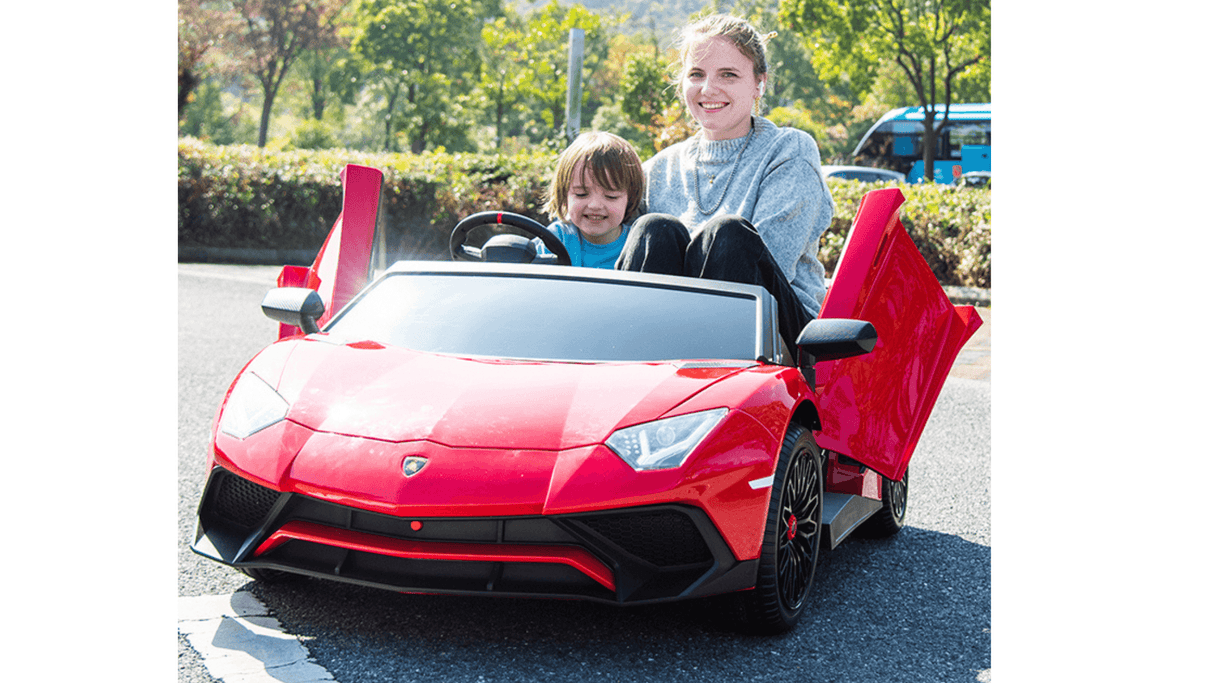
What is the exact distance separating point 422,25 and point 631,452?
4581cm

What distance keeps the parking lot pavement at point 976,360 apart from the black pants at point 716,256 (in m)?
4.22

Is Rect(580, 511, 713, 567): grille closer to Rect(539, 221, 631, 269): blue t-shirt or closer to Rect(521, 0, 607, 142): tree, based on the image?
Rect(539, 221, 631, 269): blue t-shirt

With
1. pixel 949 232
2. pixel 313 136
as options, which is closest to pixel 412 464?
pixel 949 232

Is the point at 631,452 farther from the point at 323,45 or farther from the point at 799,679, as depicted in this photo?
the point at 323,45

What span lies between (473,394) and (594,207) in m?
1.44

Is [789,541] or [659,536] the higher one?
[659,536]

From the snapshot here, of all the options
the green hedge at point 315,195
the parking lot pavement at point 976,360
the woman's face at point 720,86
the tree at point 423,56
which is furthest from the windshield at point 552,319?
the tree at point 423,56

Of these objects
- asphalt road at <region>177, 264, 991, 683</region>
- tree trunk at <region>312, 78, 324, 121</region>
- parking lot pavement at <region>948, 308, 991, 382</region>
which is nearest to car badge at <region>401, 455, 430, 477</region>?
asphalt road at <region>177, 264, 991, 683</region>

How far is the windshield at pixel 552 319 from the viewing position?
3088 mm

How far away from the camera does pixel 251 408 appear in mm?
2822

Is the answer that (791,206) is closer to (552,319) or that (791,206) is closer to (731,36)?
(731,36)

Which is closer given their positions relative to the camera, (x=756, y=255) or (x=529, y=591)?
(x=529, y=591)
